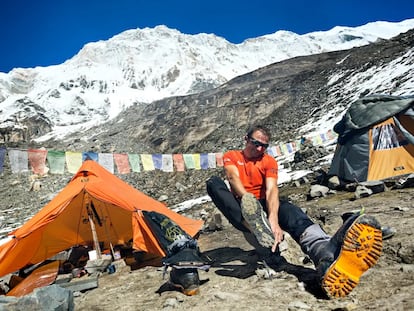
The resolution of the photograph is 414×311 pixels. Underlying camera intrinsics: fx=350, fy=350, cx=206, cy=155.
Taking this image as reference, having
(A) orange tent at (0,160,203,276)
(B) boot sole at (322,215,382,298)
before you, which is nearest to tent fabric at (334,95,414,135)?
(A) orange tent at (0,160,203,276)

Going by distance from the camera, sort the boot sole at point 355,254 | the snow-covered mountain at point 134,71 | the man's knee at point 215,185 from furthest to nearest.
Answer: the snow-covered mountain at point 134,71, the man's knee at point 215,185, the boot sole at point 355,254

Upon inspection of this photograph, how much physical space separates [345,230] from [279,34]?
152625 millimetres

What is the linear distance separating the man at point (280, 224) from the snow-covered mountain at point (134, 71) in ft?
217

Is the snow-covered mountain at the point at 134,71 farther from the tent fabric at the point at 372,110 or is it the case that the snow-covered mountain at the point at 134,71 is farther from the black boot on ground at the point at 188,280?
Result: the black boot on ground at the point at 188,280

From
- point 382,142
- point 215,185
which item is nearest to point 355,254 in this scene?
point 215,185

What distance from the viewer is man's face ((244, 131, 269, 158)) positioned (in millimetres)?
3994

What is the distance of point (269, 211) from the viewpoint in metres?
3.62

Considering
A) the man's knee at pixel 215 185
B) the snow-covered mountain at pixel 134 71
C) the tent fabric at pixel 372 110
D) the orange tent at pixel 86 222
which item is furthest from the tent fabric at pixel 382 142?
the snow-covered mountain at pixel 134 71

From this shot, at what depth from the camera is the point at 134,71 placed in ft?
371

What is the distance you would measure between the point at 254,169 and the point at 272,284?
4.23 feet

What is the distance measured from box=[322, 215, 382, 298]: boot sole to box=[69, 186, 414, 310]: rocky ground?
6.7 inches

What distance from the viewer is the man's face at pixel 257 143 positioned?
13.1 feet

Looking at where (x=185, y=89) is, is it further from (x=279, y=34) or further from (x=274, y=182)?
(x=274, y=182)

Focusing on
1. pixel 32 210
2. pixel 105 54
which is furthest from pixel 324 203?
pixel 105 54
